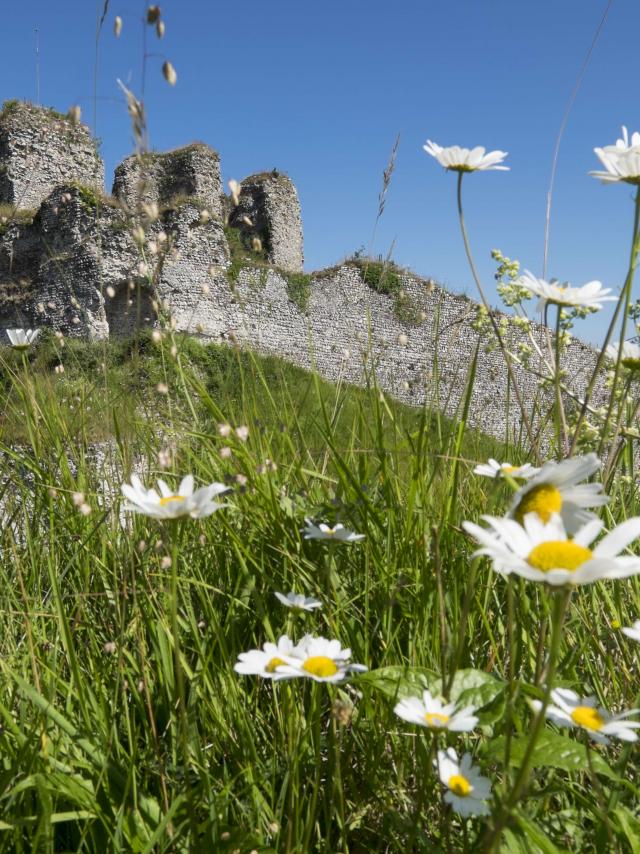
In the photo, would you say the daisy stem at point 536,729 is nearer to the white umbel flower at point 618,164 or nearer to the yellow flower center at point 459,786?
the yellow flower center at point 459,786

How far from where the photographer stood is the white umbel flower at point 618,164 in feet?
2.33

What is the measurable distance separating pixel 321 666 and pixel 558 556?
0.27 meters

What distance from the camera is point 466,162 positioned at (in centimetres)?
84

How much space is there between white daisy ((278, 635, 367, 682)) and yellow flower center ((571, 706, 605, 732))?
6.9 inches

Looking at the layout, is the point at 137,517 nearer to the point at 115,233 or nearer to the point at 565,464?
the point at 565,464

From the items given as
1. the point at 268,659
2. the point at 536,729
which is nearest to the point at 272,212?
the point at 268,659

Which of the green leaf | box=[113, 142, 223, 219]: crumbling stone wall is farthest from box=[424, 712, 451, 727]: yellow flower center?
box=[113, 142, 223, 219]: crumbling stone wall

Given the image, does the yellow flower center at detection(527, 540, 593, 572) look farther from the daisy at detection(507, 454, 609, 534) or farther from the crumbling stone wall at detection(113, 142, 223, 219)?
the crumbling stone wall at detection(113, 142, 223, 219)

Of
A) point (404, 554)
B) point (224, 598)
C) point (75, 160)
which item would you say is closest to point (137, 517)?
point (224, 598)

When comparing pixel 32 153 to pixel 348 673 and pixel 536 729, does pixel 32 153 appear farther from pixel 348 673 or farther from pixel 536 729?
pixel 536 729

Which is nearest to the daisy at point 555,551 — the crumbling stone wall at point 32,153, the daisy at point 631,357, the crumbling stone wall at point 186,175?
the daisy at point 631,357

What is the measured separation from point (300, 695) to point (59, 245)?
40.1 ft

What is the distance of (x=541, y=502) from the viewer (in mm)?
459

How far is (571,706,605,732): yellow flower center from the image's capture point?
0.55 meters
